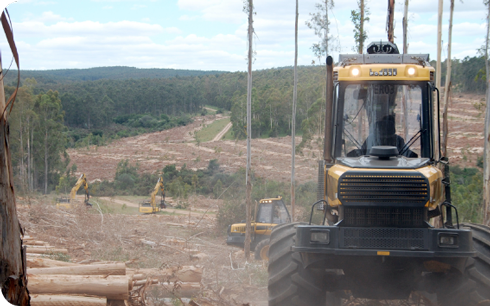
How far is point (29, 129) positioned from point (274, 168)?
2735 cm

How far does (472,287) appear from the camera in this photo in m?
5.04

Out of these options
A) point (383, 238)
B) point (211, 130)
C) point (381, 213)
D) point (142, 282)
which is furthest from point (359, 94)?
point (211, 130)

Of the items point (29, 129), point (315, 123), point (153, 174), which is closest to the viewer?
point (315, 123)

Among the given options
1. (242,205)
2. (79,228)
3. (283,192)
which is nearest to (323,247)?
(79,228)

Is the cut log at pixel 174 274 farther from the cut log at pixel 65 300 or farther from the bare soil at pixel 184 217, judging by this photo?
the cut log at pixel 65 300

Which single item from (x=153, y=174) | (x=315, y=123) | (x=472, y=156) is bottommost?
(x=153, y=174)

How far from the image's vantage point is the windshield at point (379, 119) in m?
5.99

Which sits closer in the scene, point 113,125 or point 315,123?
point 315,123

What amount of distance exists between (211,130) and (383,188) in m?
85.5

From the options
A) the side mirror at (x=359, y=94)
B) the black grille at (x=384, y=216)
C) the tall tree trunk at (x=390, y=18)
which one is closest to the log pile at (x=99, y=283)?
the black grille at (x=384, y=216)

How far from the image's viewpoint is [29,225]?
13.7 metres

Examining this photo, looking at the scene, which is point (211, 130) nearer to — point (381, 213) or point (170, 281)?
point (170, 281)

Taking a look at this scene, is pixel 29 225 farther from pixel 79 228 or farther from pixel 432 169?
pixel 432 169

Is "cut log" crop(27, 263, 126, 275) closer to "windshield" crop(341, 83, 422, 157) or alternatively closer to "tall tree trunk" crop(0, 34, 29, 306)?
"tall tree trunk" crop(0, 34, 29, 306)
